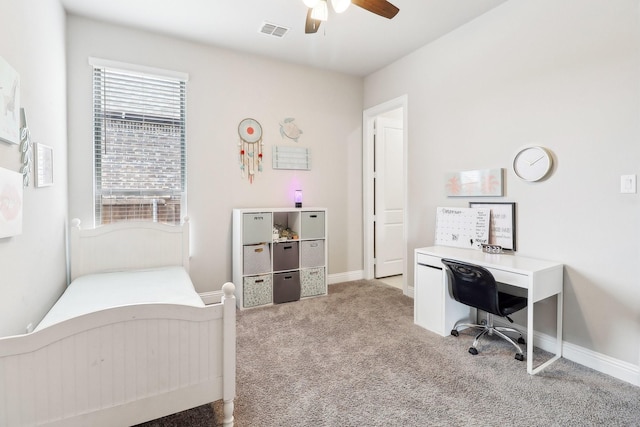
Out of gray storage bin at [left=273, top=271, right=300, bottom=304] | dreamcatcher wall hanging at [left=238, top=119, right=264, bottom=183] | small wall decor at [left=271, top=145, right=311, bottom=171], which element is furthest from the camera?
small wall decor at [left=271, top=145, right=311, bottom=171]

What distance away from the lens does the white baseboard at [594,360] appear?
6.95ft

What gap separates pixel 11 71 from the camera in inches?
65.0

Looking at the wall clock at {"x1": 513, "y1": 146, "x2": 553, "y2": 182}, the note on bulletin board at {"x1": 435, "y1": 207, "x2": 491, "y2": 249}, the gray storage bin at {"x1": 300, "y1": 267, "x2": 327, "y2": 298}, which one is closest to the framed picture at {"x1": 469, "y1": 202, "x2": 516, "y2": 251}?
the note on bulletin board at {"x1": 435, "y1": 207, "x2": 491, "y2": 249}

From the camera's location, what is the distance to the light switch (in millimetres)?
2076

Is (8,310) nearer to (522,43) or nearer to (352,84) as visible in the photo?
(522,43)

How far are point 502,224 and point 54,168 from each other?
11.8 ft

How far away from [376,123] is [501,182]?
2127mm

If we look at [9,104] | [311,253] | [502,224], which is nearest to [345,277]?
[311,253]

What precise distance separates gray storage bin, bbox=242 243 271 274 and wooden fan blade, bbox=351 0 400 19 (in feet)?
7.81

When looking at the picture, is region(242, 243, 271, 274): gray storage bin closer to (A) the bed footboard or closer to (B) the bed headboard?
(B) the bed headboard

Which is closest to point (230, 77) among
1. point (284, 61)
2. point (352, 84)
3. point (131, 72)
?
point (284, 61)

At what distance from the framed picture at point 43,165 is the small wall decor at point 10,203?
0.39 meters

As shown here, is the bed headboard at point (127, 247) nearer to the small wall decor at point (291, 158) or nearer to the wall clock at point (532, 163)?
the small wall decor at point (291, 158)

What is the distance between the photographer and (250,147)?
379 centimetres
